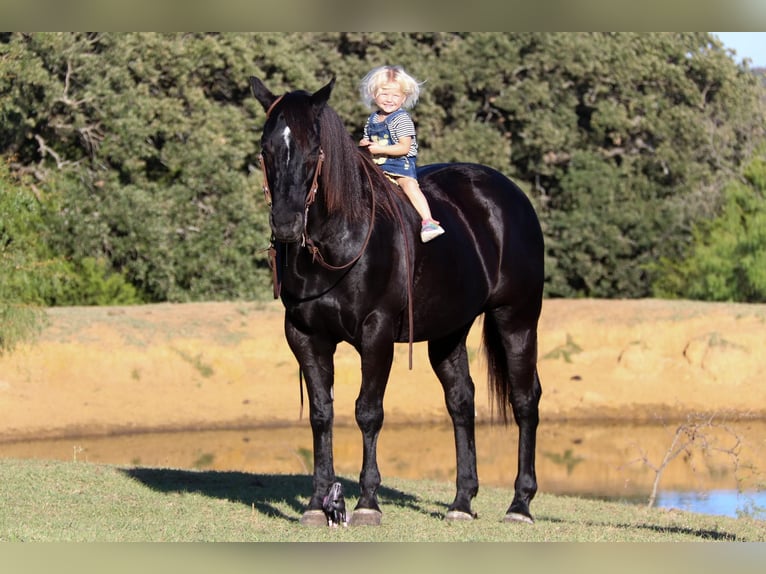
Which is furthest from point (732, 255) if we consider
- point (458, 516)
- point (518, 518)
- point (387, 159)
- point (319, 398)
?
point (319, 398)

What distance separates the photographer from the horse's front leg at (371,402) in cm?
705

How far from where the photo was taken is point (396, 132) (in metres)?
7.45

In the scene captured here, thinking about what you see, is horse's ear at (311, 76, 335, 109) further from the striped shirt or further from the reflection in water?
the reflection in water

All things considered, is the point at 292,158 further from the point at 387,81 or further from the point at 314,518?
the point at 314,518

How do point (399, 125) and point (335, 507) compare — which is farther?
point (399, 125)

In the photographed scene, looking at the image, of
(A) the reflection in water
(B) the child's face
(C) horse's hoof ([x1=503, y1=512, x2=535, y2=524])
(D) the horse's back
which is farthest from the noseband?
(A) the reflection in water

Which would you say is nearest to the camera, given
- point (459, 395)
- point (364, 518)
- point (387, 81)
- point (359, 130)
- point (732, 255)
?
point (364, 518)

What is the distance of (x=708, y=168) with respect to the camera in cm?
3019

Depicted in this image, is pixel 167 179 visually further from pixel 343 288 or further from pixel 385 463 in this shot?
pixel 343 288

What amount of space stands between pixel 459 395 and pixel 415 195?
64.9 inches

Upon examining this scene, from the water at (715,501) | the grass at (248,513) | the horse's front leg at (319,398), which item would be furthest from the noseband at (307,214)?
the water at (715,501)

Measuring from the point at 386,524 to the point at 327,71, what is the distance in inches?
921

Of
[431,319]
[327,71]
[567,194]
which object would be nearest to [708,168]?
[567,194]

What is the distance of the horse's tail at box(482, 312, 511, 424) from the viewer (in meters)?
8.78
